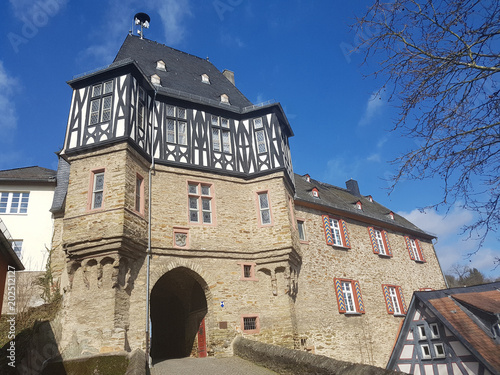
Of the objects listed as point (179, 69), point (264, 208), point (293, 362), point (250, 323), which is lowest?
point (293, 362)

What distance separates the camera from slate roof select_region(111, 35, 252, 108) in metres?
18.4

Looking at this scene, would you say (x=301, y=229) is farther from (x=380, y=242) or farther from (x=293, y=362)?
(x=293, y=362)

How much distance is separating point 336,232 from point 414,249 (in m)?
7.82

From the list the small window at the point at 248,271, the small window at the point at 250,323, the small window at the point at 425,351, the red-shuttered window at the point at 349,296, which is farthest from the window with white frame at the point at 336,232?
the small window at the point at 250,323

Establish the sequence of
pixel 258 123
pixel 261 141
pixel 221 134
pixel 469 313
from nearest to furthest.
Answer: pixel 469 313, pixel 221 134, pixel 261 141, pixel 258 123

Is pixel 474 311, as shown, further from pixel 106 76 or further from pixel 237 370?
pixel 106 76

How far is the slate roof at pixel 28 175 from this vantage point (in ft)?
58.2

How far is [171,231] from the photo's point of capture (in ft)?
46.2

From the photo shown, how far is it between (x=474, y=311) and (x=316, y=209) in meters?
7.99

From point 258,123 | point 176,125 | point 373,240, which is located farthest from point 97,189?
point 373,240

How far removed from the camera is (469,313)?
14.8 meters

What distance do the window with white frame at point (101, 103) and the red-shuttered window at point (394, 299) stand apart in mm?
16112

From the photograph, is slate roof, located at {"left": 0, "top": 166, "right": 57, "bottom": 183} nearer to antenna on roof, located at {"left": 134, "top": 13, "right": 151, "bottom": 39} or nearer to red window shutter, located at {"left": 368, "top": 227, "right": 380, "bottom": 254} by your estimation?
antenna on roof, located at {"left": 134, "top": 13, "right": 151, "bottom": 39}

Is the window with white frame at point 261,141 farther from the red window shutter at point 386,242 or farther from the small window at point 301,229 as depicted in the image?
the red window shutter at point 386,242
